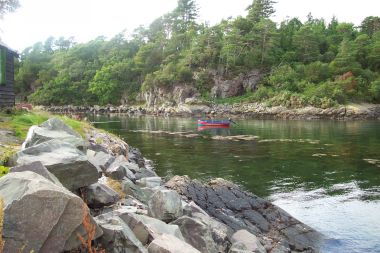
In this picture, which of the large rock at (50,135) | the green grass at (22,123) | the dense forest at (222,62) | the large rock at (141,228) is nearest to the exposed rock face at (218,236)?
the large rock at (141,228)

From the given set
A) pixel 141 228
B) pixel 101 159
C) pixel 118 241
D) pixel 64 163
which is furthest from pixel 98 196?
pixel 101 159

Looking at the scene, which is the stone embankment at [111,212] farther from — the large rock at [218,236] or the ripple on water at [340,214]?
the ripple on water at [340,214]

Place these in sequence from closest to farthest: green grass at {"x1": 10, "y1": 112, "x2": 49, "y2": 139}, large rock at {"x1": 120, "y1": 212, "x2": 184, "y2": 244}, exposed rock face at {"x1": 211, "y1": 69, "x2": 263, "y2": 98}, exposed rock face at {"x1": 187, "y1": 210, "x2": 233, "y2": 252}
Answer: large rock at {"x1": 120, "y1": 212, "x2": 184, "y2": 244} < exposed rock face at {"x1": 187, "y1": 210, "x2": 233, "y2": 252} < green grass at {"x1": 10, "y1": 112, "x2": 49, "y2": 139} < exposed rock face at {"x1": 211, "y1": 69, "x2": 263, "y2": 98}

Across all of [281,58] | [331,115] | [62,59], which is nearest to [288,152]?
[331,115]

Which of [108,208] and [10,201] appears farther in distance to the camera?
[108,208]

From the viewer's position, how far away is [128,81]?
445ft

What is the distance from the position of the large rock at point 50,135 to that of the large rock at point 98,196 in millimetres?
2870

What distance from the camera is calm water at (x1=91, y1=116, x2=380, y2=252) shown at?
1688 cm

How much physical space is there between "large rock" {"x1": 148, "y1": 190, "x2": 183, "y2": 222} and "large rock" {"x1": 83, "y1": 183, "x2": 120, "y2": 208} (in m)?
1.23

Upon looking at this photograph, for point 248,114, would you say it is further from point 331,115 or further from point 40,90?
point 40,90

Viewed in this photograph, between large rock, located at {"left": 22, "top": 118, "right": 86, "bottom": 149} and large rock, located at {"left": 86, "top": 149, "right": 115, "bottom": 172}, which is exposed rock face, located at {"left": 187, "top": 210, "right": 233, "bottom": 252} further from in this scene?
large rock, located at {"left": 22, "top": 118, "right": 86, "bottom": 149}

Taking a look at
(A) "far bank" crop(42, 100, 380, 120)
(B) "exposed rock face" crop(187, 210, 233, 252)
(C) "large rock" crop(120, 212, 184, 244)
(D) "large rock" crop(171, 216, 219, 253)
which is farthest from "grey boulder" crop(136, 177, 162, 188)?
(A) "far bank" crop(42, 100, 380, 120)

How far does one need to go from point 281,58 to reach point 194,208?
344 feet

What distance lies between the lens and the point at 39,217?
6191 millimetres
